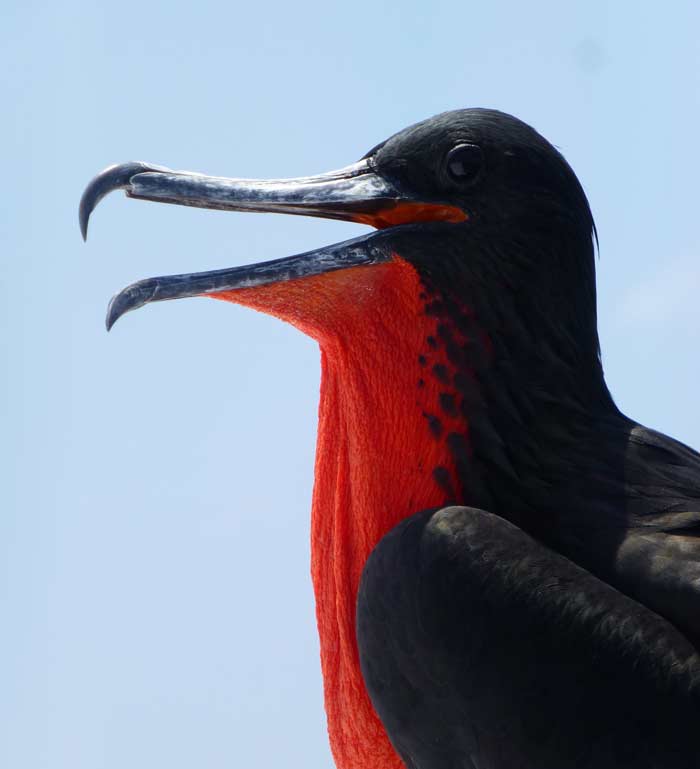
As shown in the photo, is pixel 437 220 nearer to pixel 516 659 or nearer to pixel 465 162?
pixel 465 162

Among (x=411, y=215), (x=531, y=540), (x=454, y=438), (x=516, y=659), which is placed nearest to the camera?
(x=516, y=659)

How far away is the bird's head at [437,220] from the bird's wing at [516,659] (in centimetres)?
51

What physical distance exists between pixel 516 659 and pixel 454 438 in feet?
1.68

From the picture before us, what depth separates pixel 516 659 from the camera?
102 inches

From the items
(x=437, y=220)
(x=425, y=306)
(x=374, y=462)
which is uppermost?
(x=437, y=220)

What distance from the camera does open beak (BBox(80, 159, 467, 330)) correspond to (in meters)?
2.94

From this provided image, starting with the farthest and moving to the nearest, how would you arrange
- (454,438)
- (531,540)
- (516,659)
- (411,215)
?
(411,215) < (454,438) < (531,540) < (516,659)

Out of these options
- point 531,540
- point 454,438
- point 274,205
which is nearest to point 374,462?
point 454,438

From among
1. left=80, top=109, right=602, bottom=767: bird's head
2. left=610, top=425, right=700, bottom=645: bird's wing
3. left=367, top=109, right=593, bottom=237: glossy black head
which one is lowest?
left=610, top=425, right=700, bottom=645: bird's wing

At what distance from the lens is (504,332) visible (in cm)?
300

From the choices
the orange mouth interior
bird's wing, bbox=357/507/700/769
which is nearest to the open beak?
the orange mouth interior

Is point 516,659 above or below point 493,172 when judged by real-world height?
below

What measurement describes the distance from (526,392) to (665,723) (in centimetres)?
73

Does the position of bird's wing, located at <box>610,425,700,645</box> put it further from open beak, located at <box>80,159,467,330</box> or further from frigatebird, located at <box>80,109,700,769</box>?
open beak, located at <box>80,159,467,330</box>
